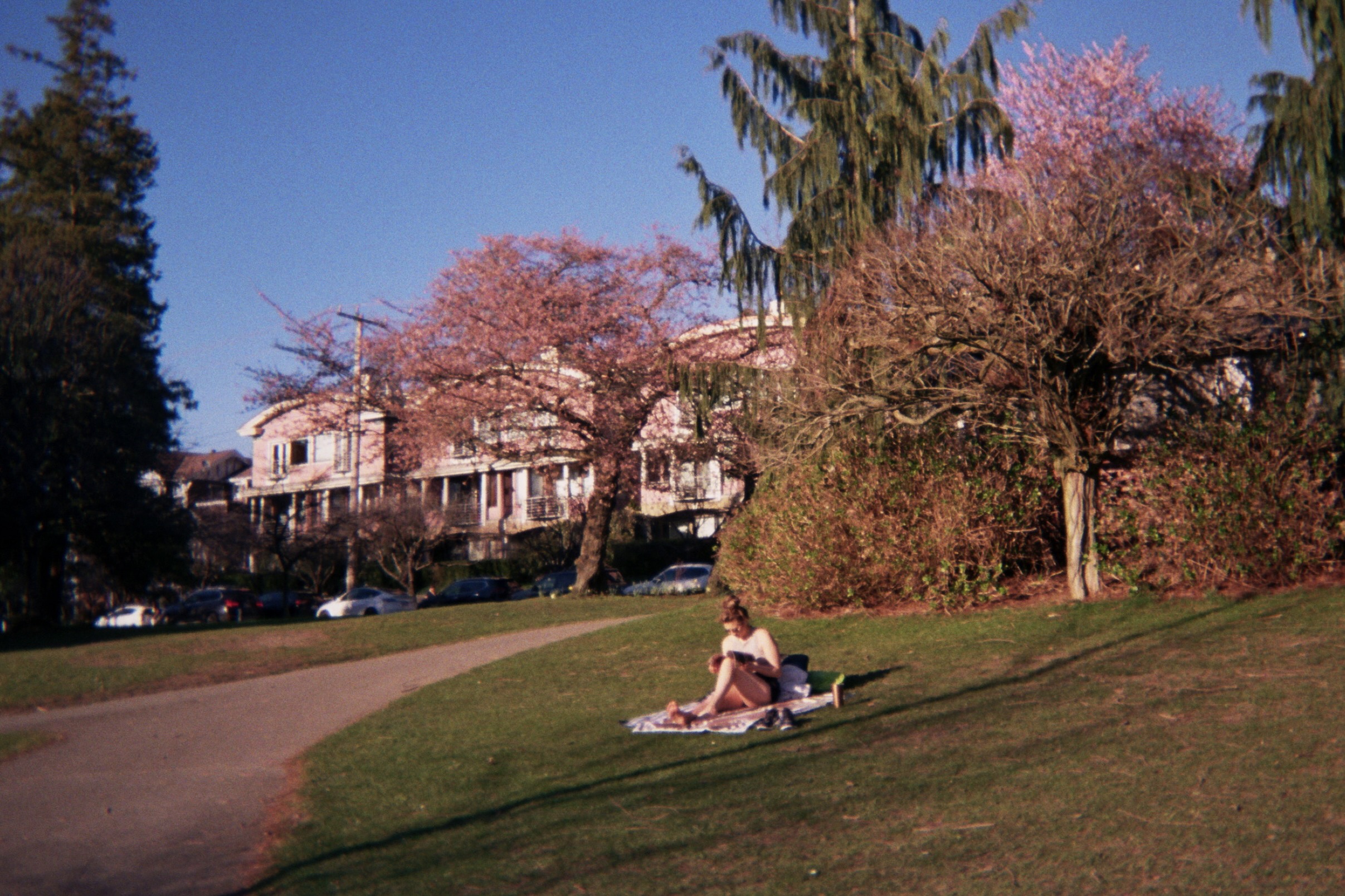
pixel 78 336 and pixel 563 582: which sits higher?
pixel 78 336

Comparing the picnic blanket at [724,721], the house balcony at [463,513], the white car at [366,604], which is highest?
the house balcony at [463,513]

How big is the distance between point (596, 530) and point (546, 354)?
4589 millimetres

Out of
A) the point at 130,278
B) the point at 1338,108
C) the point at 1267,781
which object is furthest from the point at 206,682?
the point at 130,278

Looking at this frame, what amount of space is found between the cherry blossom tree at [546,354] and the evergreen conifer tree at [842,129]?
24.8 feet

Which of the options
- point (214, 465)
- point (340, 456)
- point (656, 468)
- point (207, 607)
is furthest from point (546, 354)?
point (214, 465)

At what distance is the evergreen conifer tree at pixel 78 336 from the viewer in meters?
24.7

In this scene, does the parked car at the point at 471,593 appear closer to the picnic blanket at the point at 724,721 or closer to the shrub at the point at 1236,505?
the shrub at the point at 1236,505

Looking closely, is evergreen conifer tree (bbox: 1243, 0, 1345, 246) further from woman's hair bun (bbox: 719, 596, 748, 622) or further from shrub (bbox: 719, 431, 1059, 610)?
woman's hair bun (bbox: 719, 596, 748, 622)

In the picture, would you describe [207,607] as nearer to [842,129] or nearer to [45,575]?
[45,575]

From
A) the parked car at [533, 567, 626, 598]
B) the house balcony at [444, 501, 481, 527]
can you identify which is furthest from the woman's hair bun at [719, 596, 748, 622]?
the house balcony at [444, 501, 481, 527]

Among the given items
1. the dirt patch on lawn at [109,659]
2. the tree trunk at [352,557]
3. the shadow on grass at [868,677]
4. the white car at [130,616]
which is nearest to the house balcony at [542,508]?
the tree trunk at [352,557]

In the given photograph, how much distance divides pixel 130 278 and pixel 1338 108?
109 feet

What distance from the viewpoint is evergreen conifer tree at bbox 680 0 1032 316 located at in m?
15.3

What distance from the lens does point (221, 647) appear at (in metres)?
18.0
